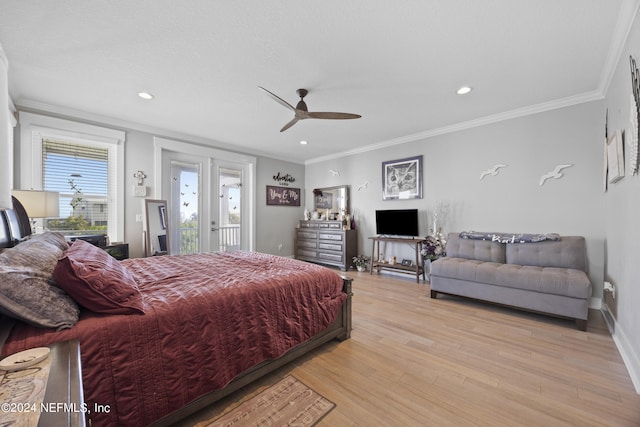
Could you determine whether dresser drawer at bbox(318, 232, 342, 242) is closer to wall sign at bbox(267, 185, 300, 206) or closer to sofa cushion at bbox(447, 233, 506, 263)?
wall sign at bbox(267, 185, 300, 206)

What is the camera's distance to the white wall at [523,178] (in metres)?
3.11

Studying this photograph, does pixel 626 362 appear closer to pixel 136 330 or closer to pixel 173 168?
pixel 136 330

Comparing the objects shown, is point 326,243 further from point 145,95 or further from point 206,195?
point 145,95

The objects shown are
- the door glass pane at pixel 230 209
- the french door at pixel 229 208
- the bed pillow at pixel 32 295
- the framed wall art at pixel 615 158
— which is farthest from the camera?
the door glass pane at pixel 230 209

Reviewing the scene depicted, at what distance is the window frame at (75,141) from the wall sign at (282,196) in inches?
108

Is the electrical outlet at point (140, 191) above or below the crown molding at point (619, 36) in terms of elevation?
below

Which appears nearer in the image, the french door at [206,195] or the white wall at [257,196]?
the white wall at [257,196]

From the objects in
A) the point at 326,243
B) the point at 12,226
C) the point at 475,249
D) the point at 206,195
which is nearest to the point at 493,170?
the point at 475,249

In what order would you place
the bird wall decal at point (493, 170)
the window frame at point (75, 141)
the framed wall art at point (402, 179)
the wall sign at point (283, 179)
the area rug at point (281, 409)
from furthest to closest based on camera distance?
the wall sign at point (283, 179), the framed wall art at point (402, 179), the bird wall decal at point (493, 170), the window frame at point (75, 141), the area rug at point (281, 409)

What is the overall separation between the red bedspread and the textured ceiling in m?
1.92

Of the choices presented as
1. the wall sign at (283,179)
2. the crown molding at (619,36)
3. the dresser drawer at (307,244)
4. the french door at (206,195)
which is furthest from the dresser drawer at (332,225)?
the crown molding at (619,36)

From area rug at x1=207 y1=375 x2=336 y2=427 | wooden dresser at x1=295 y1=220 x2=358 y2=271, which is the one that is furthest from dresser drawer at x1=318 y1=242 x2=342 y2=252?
area rug at x1=207 y1=375 x2=336 y2=427

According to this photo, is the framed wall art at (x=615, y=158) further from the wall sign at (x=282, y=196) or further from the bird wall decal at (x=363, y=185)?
the wall sign at (x=282, y=196)

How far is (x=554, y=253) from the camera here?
3.07 metres
